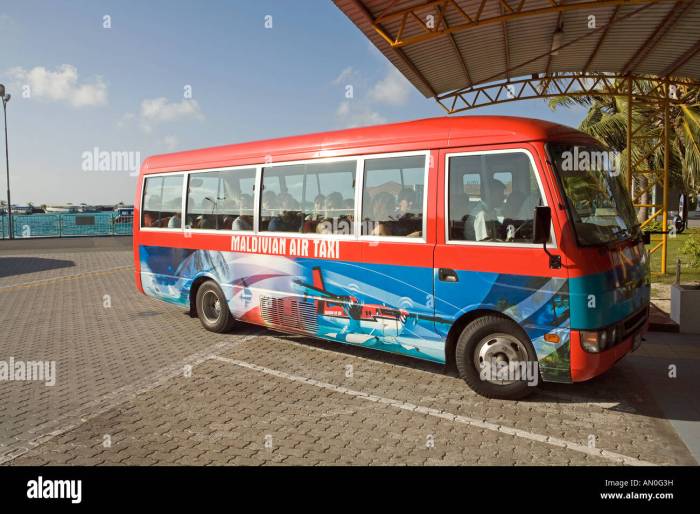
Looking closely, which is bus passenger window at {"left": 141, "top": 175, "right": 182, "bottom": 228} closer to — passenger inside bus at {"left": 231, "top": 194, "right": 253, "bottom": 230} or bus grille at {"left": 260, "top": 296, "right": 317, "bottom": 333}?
passenger inside bus at {"left": 231, "top": 194, "right": 253, "bottom": 230}

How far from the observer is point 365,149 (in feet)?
20.9

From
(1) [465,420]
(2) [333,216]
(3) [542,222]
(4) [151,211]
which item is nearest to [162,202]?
(4) [151,211]

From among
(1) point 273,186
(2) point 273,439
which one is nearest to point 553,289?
(2) point 273,439

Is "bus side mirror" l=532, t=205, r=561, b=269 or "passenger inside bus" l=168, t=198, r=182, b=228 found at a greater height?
"passenger inside bus" l=168, t=198, r=182, b=228

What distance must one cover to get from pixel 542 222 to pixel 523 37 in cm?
647

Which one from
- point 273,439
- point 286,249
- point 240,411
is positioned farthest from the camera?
point 286,249

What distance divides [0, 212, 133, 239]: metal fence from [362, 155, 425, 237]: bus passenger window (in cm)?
3157

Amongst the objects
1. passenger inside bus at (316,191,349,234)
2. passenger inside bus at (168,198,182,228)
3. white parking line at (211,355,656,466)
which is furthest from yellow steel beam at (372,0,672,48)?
white parking line at (211,355,656,466)

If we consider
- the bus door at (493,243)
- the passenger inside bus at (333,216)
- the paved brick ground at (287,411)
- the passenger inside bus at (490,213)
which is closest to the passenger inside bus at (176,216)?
the paved brick ground at (287,411)

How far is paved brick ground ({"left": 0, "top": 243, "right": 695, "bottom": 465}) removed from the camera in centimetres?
438

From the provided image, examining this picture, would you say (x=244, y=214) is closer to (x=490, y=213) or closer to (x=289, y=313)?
(x=289, y=313)

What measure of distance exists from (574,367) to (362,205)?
9.60 ft

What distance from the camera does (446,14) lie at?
8.77m
